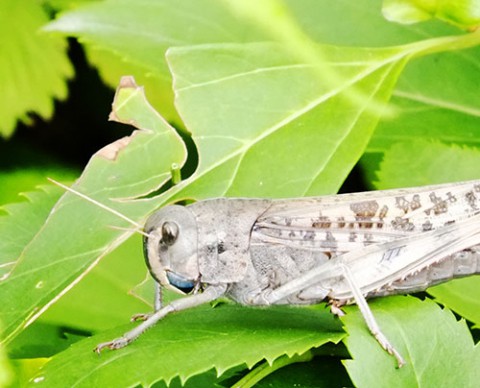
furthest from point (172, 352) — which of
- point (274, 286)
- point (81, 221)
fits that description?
point (81, 221)

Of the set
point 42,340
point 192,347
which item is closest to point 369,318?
point 192,347

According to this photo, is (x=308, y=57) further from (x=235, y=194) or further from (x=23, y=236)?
(x=23, y=236)

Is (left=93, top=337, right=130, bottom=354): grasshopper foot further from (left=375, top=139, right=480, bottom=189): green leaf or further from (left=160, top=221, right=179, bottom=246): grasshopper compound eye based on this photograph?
(left=375, top=139, right=480, bottom=189): green leaf

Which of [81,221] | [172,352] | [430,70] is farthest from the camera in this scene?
[430,70]

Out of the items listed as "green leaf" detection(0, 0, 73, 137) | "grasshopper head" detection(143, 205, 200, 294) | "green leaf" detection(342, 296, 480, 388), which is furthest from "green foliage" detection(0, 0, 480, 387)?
"green leaf" detection(0, 0, 73, 137)

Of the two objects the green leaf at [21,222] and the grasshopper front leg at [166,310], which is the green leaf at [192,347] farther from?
the green leaf at [21,222]

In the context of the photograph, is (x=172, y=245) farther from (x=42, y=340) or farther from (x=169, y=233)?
A: (x=42, y=340)

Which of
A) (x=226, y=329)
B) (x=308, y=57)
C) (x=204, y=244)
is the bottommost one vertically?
(x=226, y=329)
